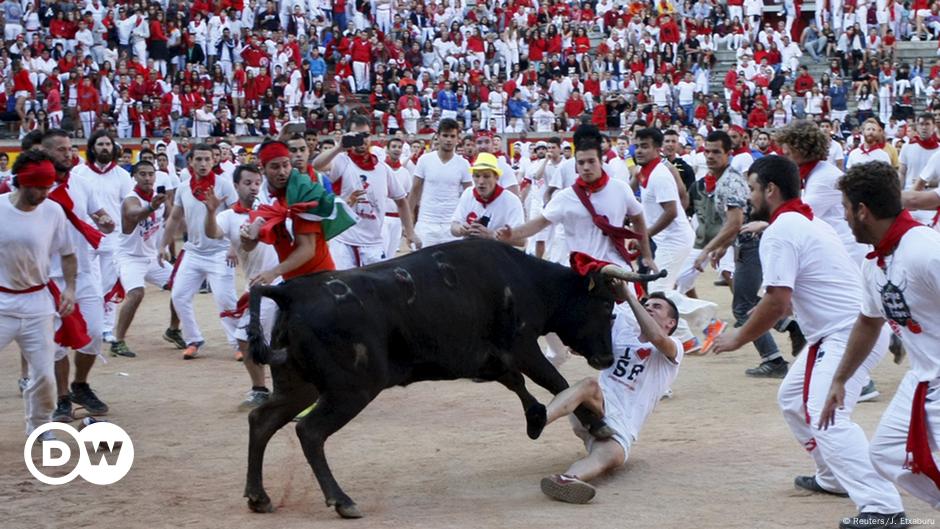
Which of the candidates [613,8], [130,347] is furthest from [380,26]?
[130,347]

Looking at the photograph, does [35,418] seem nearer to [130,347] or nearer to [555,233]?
[130,347]

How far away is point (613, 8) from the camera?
3928 cm

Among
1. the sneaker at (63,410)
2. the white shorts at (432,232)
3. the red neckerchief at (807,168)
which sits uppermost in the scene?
the red neckerchief at (807,168)

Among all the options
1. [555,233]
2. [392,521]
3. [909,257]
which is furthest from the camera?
[555,233]

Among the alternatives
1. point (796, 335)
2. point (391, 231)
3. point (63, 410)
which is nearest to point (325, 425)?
point (63, 410)

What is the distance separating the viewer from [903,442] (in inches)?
216

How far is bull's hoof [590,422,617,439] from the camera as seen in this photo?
7277 millimetres

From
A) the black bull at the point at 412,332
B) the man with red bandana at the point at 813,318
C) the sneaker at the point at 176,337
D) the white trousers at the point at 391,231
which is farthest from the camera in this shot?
the white trousers at the point at 391,231

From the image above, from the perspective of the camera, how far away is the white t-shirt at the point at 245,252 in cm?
1059

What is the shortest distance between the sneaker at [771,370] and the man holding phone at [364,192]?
12.0 feet

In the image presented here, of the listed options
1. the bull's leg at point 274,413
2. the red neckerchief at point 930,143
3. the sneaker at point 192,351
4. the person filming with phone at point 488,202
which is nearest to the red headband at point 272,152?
the bull's leg at point 274,413

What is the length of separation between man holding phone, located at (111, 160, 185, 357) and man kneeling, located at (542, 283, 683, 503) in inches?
237

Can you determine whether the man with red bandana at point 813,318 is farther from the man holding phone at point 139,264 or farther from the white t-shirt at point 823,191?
the man holding phone at point 139,264

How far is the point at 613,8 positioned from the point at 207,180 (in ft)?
93.2
